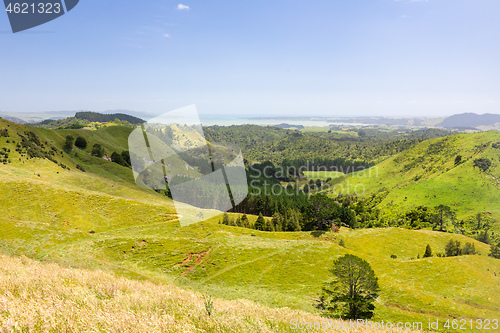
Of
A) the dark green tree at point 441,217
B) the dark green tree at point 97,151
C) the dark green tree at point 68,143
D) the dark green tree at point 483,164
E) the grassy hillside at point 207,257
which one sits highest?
the dark green tree at point 68,143

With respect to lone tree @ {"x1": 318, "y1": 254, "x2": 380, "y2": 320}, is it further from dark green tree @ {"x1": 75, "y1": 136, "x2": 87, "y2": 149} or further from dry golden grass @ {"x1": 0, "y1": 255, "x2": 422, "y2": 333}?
dark green tree @ {"x1": 75, "y1": 136, "x2": 87, "y2": 149}

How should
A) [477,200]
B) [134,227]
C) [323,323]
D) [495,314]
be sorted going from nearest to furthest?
[323,323] → [495,314] → [134,227] → [477,200]

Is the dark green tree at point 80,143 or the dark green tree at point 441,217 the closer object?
the dark green tree at point 441,217

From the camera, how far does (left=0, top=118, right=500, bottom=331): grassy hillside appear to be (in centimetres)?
3316

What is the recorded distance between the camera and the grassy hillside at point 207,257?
33.2 meters

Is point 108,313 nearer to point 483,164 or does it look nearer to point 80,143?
point 80,143

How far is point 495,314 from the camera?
34.8m

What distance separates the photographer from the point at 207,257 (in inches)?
1699

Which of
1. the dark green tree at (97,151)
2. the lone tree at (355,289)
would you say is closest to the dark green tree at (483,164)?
the lone tree at (355,289)

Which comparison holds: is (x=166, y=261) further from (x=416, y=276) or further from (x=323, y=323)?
(x=416, y=276)

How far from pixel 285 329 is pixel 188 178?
546 feet

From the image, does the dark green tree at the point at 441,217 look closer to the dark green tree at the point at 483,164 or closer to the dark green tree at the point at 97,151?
the dark green tree at the point at 483,164

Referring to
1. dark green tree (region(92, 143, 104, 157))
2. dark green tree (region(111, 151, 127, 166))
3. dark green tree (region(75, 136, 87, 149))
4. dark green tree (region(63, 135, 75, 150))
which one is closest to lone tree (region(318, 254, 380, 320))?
dark green tree (region(111, 151, 127, 166))

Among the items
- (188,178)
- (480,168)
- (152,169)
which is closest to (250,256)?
(152,169)
